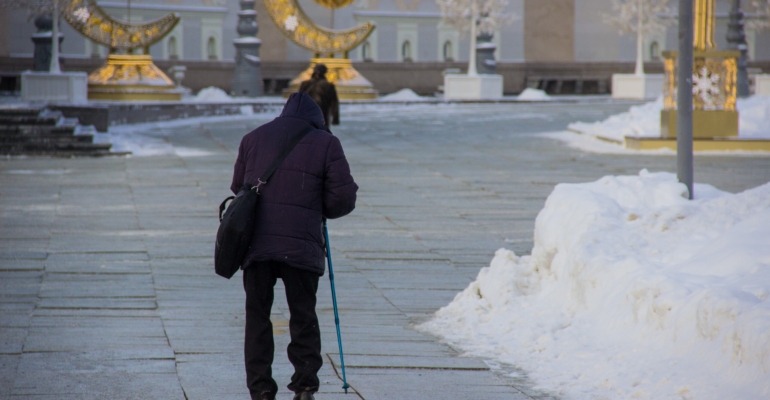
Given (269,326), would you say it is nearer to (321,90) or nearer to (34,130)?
(321,90)

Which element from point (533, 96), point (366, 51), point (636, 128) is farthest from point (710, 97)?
point (366, 51)

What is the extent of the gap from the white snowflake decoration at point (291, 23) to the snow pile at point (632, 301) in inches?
926

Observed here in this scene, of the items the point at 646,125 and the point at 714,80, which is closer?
the point at 714,80

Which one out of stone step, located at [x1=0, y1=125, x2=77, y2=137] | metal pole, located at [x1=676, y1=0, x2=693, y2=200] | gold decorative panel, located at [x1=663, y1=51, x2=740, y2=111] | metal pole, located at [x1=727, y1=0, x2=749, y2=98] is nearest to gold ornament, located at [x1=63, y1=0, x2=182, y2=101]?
stone step, located at [x1=0, y1=125, x2=77, y2=137]

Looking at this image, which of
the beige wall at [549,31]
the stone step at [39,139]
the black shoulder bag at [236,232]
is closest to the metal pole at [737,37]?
the beige wall at [549,31]

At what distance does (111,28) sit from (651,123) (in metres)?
14.6

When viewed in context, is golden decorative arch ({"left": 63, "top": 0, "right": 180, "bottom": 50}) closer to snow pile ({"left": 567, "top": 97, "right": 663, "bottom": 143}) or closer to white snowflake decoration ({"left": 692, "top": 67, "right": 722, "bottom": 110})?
snow pile ({"left": 567, "top": 97, "right": 663, "bottom": 143})

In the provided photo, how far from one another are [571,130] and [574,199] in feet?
52.3

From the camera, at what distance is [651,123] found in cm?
2111

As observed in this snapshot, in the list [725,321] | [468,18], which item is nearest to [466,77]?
[468,18]

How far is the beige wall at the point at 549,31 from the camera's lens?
4672cm

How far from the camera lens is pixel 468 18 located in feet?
131

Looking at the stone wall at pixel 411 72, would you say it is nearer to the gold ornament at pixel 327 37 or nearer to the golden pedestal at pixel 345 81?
the gold ornament at pixel 327 37

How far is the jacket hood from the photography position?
5.07 meters
